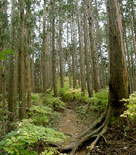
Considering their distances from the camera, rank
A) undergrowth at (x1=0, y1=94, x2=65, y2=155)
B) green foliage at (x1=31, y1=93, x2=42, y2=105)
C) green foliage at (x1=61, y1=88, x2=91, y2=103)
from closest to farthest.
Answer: undergrowth at (x1=0, y1=94, x2=65, y2=155), green foliage at (x1=31, y1=93, x2=42, y2=105), green foliage at (x1=61, y1=88, x2=91, y2=103)

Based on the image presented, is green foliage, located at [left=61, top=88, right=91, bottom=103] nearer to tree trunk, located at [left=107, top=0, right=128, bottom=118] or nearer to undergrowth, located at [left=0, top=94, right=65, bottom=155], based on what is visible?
undergrowth, located at [left=0, top=94, right=65, bottom=155]

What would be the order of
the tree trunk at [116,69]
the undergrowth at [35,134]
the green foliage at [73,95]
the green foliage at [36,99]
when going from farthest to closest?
the green foliage at [73,95]
the green foliage at [36,99]
the tree trunk at [116,69]
the undergrowth at [35,134]

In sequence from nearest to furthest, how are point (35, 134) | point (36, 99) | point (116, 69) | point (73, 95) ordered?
1. point (35, 134)
2. point (116, 69)
3. point (36, 99)
4. point (73, 95)

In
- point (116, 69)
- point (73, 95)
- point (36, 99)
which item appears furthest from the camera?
point (73, 95)

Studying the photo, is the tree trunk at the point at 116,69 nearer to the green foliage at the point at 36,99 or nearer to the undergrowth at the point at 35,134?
the undergrowth at the point at 35,134

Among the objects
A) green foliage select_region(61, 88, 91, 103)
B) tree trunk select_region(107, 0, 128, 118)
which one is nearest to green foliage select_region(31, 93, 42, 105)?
green foliage select_region(61, 88, 91, 103)

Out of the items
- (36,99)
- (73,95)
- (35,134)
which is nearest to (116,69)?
(35,134)

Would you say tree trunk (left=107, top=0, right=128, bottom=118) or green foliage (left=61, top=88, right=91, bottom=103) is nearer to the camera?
tree trunk (left=107, top=0, right=128, bottom=118)

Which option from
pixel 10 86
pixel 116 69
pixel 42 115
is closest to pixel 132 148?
pixel 116 69

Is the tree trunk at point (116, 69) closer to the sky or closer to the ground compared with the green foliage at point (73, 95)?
closer to the sky

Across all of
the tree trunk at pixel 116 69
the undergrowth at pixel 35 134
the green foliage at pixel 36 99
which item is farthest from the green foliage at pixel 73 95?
the tree trunk at pixel 116 69

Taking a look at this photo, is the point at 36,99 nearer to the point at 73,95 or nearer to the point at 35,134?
the point at 73,95

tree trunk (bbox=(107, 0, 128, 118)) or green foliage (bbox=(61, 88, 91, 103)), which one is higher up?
tree trunk (bbox=(107, 0, 128, 118))

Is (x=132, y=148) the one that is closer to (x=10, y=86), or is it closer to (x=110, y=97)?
(x=110, y=97)
